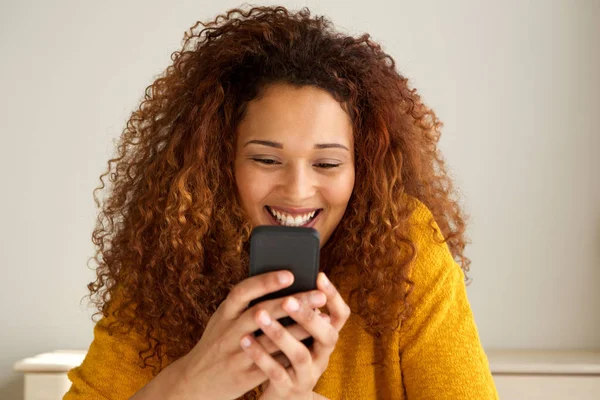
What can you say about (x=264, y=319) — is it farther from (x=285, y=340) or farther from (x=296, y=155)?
(x=296, y=155)

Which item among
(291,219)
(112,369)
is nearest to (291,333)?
(291,219)

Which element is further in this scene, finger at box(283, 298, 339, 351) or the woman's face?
the woman's face

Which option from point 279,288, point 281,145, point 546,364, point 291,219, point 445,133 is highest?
point 445,133

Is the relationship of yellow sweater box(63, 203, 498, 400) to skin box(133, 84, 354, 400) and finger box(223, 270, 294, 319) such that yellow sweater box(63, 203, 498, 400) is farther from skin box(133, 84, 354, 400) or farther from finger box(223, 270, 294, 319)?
finger box(223, 270, 294, 319)

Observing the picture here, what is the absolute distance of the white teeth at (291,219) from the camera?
1.24 metres

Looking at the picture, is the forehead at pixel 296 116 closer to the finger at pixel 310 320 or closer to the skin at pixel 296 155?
the skin at pixel 296 155

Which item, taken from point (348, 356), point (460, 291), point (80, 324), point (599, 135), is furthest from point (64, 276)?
point (599, 135)

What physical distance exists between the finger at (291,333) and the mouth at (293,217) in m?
0.24

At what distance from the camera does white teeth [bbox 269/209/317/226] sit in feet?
4.08

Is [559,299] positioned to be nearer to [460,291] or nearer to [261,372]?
[460,291]

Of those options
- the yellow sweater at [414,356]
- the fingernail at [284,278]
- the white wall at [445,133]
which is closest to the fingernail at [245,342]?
the fingernail at [284,278]

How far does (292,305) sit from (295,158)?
1.02ft

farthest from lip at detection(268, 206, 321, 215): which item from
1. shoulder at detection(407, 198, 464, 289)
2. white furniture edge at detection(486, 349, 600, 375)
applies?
white furniture edge at detection(486, 349, 600, 375)

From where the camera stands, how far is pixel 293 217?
1.24 metres
